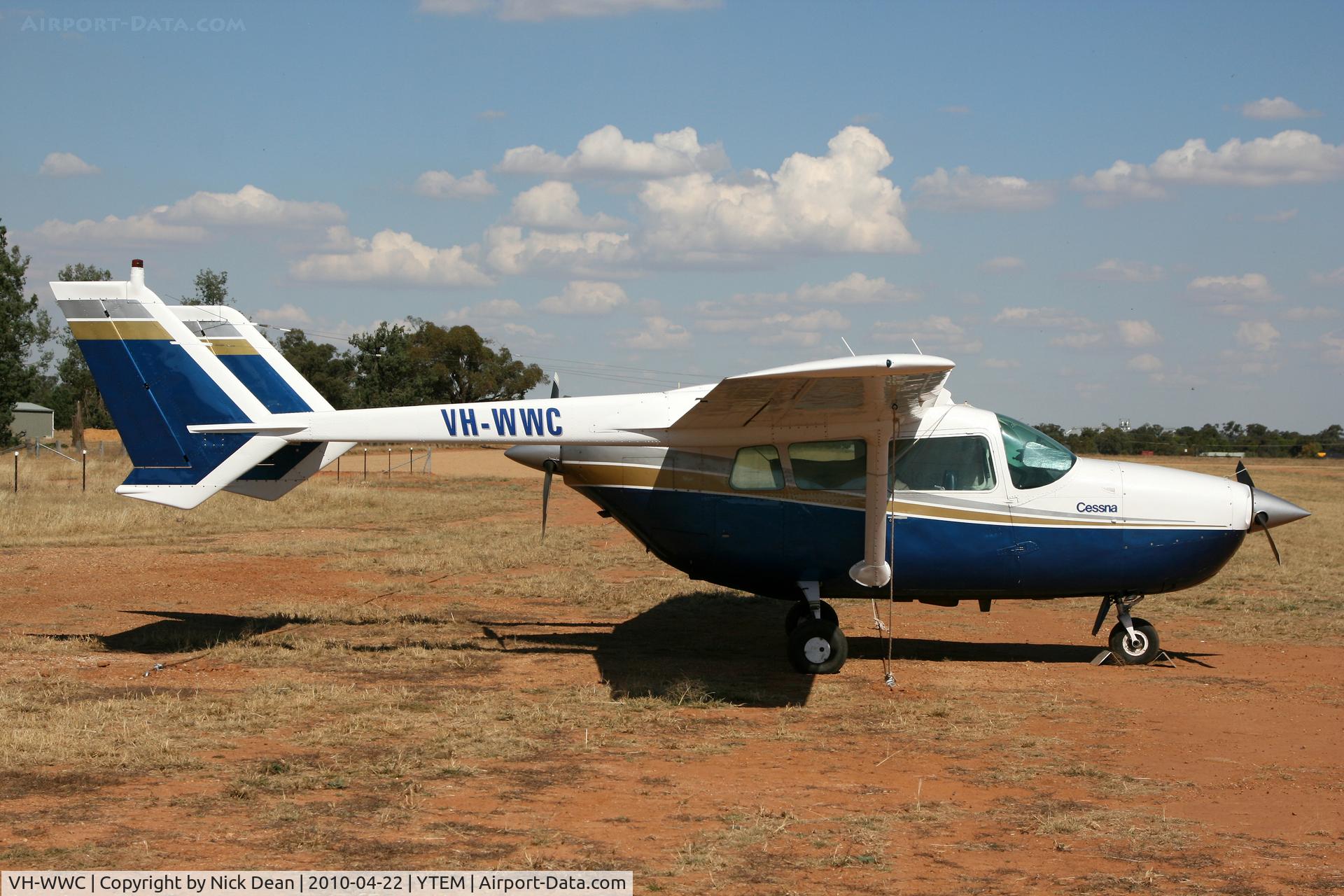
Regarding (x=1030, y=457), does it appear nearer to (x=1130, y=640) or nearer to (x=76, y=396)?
(x=1130, y=640)

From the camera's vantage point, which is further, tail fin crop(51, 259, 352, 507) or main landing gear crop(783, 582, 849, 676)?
tail fin crop(51, 259, 352, 507)

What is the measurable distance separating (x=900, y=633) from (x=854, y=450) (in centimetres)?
349

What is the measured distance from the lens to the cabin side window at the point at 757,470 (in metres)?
10.6

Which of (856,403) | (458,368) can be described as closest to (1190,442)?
(458,368)

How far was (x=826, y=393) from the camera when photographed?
30.7 feet

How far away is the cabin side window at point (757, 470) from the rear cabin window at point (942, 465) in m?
1.09

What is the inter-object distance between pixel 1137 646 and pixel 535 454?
6379 mm

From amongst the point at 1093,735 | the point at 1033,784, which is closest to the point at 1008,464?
the point at 1093,735

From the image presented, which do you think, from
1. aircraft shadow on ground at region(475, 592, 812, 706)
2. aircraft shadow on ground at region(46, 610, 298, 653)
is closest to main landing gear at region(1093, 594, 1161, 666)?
aircraft shadow on ground at region(475, 592, 812, 706)

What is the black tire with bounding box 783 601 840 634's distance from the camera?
10.7 metres

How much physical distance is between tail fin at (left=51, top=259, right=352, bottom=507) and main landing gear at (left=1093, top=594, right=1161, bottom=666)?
Answer: 8599mm

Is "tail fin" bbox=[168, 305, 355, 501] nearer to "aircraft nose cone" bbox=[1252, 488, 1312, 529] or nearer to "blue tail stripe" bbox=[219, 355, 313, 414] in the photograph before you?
"blue tail stripe" bbox=[219, 355, 313, 414]

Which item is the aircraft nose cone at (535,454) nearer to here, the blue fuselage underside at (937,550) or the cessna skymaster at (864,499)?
the cessna skymaster at (864,499)

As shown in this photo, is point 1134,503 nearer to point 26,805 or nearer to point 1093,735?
point 1093,735
